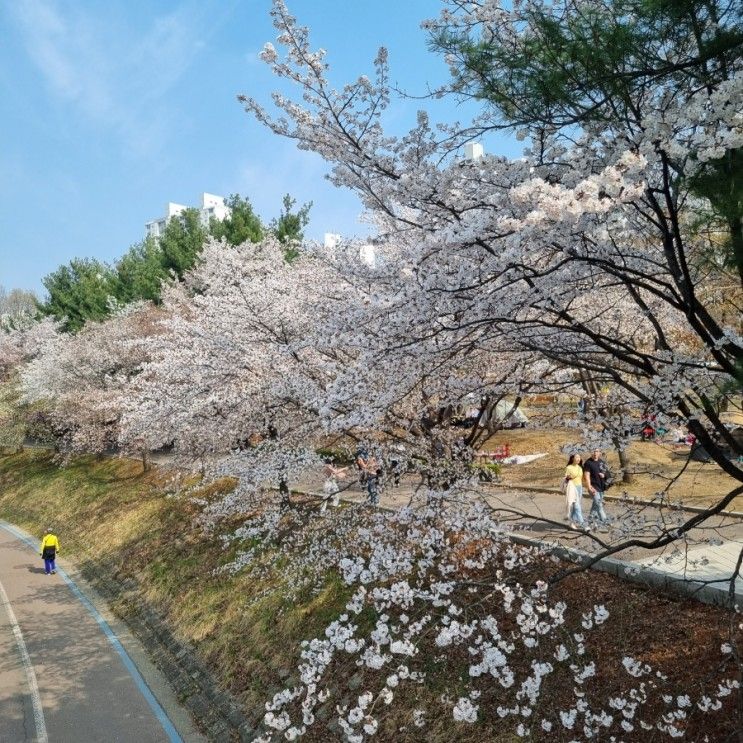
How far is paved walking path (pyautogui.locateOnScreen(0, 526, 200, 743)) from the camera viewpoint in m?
9.23

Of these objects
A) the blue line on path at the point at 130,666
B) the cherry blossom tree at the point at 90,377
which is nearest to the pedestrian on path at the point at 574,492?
the blue line on path at the point at 130,666

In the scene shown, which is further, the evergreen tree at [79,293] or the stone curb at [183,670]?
the evergreen tree at [79,293]

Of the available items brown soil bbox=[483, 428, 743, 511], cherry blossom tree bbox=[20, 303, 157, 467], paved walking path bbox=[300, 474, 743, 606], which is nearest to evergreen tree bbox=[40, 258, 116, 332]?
cherry blossom tree bbox=[20, 303, 157, 467]

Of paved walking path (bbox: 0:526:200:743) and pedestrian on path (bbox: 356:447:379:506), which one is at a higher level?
pedestrian on path (bbox: 356:447:379:506)

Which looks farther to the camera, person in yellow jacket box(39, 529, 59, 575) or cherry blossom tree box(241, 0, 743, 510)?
person in yellow jacket box(39, 529, 59, 575)

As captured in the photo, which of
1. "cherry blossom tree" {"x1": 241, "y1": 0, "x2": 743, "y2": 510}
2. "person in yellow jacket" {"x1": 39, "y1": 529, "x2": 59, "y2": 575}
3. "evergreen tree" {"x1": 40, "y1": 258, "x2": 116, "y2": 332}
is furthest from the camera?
"evergreen tree" {"x1": 40, "y1": 258, "x2": 116, "y2": 332}

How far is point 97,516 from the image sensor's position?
2088cm

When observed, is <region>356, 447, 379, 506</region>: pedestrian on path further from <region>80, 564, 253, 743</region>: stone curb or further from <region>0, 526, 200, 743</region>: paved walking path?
<region>0, 526, 200, 743</region>: paved walking path

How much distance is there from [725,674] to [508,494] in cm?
824

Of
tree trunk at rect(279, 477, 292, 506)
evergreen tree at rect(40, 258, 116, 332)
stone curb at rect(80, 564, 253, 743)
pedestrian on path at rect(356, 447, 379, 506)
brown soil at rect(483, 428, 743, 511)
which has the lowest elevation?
stone curb at rect(80, 564, 253, 743)

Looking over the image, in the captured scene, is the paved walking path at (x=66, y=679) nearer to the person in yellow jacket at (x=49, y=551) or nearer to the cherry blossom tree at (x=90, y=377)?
the person in yellow jacket at (x=49, y=551)

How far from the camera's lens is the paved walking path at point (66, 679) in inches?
364

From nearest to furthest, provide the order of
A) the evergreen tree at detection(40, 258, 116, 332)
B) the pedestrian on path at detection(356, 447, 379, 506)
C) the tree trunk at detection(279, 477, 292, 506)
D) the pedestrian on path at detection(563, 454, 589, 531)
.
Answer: the pedestrian on path at detection(356, 447, 379, 506), the pedestrian on path at detection(563, 454, 589, 531), the tree trunk at detection(279, 477, 292, 506), the evergreen tree at detection(40, 258, 116, 332)

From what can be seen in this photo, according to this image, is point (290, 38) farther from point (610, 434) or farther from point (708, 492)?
point (708, 492)
